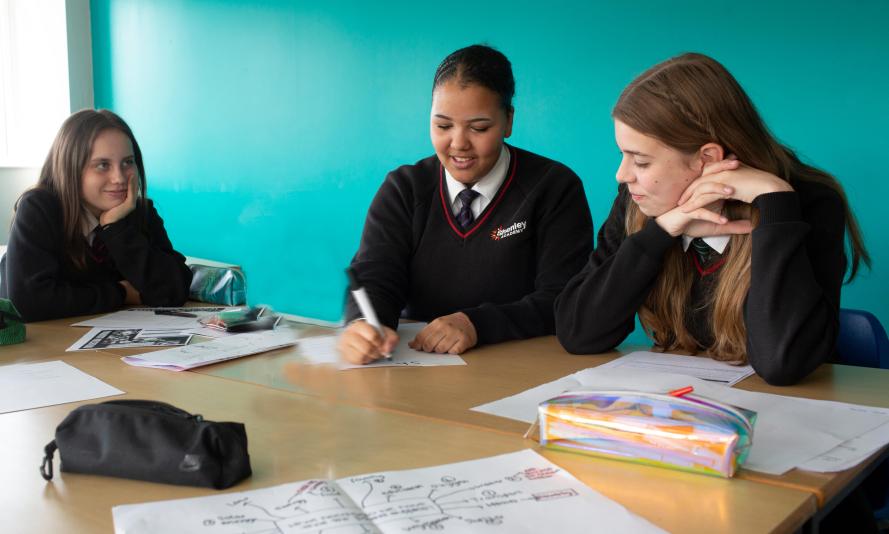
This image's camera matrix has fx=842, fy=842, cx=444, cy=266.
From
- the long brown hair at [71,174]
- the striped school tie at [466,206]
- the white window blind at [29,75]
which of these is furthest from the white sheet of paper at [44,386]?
the white window blind at [29,75]

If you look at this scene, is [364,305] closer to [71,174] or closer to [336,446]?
[336,446]

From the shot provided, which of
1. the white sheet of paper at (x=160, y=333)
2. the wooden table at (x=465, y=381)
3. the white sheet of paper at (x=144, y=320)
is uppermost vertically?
the wooden table at (x=465, y=381)

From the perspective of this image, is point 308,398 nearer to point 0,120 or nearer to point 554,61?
point 554,61

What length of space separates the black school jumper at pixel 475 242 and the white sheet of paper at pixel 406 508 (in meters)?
1.05

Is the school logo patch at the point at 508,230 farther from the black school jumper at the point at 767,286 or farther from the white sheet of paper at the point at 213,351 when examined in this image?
the white sheet of paper at the point at 213,351

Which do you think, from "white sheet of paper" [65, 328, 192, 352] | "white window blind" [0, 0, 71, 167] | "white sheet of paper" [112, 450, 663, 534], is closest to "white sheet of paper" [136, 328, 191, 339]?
"white sheet of paper" [65, 328, 192, 352]

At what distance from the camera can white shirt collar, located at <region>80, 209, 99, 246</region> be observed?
2.26m

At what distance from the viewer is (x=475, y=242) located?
204 cm

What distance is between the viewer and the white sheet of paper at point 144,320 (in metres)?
1.86

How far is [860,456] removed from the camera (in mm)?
997

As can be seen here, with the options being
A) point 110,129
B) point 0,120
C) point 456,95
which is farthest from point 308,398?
point 0,120

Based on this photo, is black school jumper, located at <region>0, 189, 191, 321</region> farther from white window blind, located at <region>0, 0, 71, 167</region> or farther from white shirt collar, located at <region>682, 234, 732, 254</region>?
white window blind, located at <region>0, 0, 71, 167</region>

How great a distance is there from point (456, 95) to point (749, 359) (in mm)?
858

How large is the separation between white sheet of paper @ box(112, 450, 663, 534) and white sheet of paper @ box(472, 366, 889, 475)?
7.9 inches
